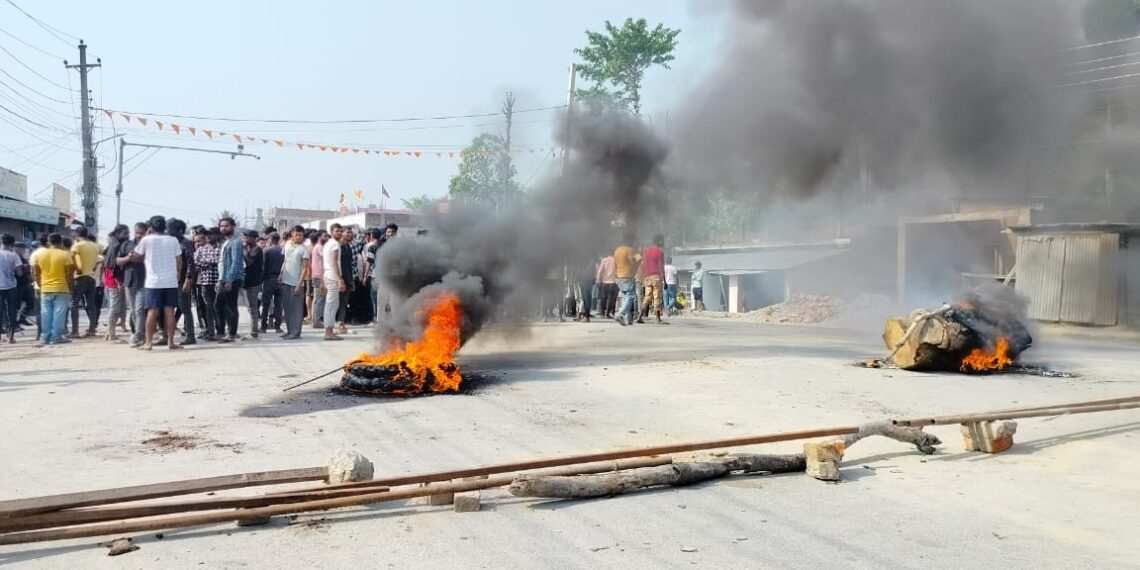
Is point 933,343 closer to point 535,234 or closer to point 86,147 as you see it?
point 535,234

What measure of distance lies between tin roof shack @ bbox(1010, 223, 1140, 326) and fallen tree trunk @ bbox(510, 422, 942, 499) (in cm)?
1270

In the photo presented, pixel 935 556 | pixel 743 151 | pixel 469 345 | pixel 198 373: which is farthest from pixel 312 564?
pixel 743 151

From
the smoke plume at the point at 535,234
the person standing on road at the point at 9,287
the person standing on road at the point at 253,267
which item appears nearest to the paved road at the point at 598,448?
the smoke plume at the point at 535,234

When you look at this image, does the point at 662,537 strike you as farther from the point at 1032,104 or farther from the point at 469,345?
the point at 1032,104

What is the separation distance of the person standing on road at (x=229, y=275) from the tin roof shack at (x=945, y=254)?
1714 centimetres

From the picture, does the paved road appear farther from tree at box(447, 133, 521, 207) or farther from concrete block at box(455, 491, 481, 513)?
tree at box(447, 133, 521, 207)

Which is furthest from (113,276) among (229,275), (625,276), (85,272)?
(625,276)

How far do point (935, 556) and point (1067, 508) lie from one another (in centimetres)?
127

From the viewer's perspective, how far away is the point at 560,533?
379 centimetres

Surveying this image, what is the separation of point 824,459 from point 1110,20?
56.2 feet

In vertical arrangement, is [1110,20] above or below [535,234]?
above

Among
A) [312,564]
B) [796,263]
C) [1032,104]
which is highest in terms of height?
[1032,104]

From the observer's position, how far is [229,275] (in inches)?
443

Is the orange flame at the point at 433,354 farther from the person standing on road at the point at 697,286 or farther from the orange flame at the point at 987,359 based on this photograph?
the person standing on road at the point at 697,286
